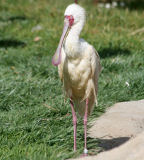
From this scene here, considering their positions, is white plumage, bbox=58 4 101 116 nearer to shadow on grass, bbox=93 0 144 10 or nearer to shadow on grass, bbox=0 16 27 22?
shadow on grass, bbox=0 16 27 22

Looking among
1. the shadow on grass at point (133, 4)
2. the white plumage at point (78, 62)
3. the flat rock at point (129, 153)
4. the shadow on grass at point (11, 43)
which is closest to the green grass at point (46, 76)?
the shadow on grass at point (11, 43)

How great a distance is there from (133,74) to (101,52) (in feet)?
5.25

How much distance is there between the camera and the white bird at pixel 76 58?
→ 461cm

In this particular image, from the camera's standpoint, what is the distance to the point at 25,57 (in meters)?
8.47

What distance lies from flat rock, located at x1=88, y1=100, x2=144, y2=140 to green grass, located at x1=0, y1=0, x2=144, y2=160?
0.56ft

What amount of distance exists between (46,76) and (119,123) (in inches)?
82.9

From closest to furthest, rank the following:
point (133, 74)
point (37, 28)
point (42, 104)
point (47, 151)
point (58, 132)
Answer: point (47, 151), point (58, 132), point (42, 104), point (133, 74), point (37, 28)

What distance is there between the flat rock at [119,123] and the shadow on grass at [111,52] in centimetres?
245

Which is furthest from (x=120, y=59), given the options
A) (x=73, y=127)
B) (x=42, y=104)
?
(x=73, y=127)

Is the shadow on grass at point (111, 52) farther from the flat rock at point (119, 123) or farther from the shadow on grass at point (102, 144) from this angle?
the shadow on grass at point (102, 144)

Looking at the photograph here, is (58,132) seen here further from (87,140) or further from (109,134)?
(109,134)

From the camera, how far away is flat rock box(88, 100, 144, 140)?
5402mm

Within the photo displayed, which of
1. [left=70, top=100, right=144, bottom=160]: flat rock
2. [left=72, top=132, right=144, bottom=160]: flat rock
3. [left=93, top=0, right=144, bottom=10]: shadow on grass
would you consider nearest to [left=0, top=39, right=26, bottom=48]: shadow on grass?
[left=70, top=100, right=144, bottom=160]: flat rock

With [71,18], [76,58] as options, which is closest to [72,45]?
[76,58]
